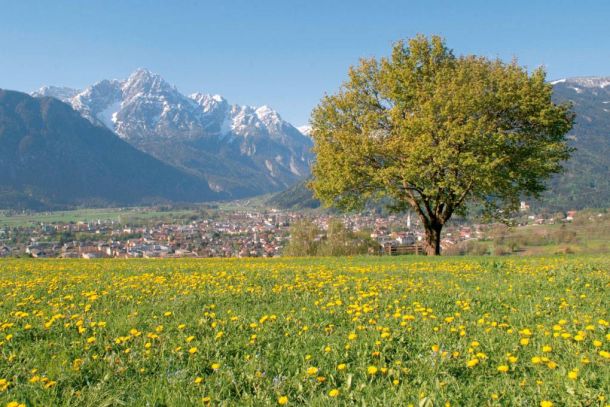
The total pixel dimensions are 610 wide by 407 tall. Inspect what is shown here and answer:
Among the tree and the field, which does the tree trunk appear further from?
the field

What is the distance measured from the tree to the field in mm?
17651

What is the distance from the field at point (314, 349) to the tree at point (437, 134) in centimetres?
1765

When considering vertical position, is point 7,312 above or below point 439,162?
below

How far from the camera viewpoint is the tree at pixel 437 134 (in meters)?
27.3

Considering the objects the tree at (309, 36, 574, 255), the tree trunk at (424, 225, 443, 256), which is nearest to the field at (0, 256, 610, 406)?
the tree at (309, 36, 574, 255)

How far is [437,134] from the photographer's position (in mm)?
27938

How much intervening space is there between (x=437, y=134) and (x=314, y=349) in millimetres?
24194

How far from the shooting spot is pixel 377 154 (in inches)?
1195

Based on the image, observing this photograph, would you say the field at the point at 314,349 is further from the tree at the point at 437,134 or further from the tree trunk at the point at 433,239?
the tree trunk at the point at 433,239

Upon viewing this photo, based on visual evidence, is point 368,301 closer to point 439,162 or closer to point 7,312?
point 7,312

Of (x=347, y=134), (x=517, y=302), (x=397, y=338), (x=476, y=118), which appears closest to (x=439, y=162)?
(x=476, y=118)

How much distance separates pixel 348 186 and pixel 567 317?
2463 cm

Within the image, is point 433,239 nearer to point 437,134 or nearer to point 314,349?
point 437,134

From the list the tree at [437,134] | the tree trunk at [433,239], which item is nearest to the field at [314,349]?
the tree at [437,134]
